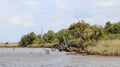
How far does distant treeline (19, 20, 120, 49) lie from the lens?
69.4 metres

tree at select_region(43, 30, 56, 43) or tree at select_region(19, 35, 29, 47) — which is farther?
tree at select_region(19, 35, 29, 47)

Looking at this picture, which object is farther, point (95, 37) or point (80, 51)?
point (95, 37)

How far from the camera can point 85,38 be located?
69500 mm

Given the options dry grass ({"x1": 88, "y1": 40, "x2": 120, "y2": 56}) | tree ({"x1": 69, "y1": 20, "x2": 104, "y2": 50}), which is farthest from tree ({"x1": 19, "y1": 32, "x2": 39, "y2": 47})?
dry grass ({"x1": 88, "y1": 40, "x2": 120, "y2": 56})

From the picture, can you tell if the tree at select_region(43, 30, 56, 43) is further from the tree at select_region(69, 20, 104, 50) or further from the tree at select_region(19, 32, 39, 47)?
the tree at select_region(69, 20, 104, 50)

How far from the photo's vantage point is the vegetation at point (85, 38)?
55.2 metres

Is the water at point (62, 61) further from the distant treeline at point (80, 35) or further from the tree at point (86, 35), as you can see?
the tree at point (86, 35)

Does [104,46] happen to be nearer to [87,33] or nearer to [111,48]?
[111,48]

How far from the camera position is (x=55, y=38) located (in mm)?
131625

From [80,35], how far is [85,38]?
Answer: 3.73 ft

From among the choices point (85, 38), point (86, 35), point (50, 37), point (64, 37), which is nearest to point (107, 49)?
point (85, 38)

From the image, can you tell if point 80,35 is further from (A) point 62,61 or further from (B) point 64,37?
(A) point 62,61

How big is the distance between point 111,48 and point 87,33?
2260 cm

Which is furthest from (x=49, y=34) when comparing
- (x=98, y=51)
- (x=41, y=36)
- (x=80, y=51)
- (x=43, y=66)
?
(x=43, y=66)
